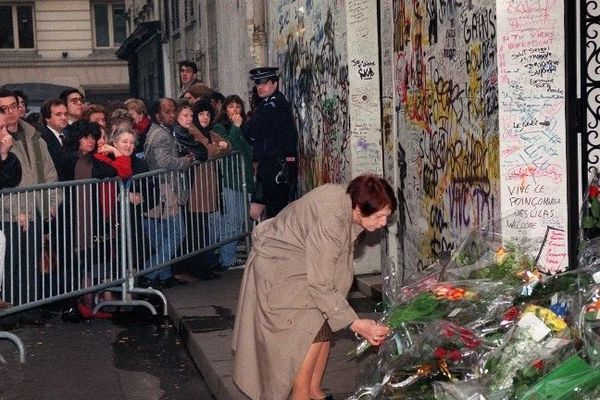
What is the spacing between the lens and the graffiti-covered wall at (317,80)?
38.9 ft

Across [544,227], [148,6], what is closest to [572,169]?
[544,227]

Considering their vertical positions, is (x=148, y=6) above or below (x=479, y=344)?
above

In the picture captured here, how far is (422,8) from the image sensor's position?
9.30 m

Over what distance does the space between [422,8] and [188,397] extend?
347 cm

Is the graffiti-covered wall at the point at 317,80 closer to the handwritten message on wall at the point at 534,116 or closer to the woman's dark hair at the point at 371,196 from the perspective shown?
the handwritten message on wall at the point at 534,116

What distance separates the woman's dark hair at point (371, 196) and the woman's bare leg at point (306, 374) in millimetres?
909

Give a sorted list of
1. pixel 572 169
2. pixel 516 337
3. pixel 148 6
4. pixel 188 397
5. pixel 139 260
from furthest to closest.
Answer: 1. pixel 148 6
2. pixel 139 260
3. pixel 188 397
4. pixel 572 169
5. pixel 516 337

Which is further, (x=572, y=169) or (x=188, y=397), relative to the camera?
(x=188, y=397)

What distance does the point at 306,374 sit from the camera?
6.63 metres

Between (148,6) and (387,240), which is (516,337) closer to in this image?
(387,240)

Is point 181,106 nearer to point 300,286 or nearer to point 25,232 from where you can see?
point 25,232

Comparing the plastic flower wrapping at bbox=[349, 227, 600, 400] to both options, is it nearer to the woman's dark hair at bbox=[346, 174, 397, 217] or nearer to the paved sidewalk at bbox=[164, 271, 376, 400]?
the woman's dark hair at bbox=[346, 174, 397, 217]

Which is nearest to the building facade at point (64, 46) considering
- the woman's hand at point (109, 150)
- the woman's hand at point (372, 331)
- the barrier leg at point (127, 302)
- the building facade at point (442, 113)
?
the building facade at point (442, 113)

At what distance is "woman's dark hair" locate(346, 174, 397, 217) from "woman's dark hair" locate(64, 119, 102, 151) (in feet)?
18.9
